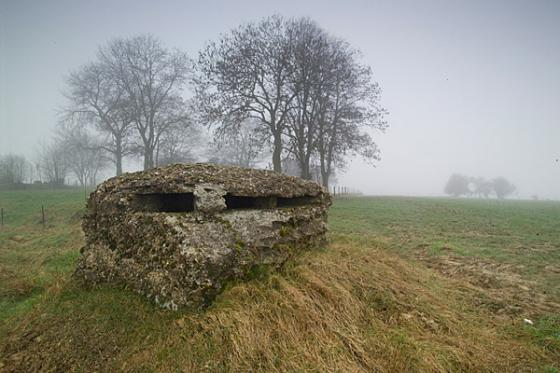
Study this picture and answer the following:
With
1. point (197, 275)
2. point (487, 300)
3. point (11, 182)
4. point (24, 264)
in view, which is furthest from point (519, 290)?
point (11, 182)

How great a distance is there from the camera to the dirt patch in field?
3.69 meters

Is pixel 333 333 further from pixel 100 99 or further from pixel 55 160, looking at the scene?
pixel 55 160

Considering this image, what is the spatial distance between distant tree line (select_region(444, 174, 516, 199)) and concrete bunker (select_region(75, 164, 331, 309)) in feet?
321

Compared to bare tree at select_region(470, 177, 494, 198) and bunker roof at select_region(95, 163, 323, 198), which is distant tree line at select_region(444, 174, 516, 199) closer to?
bare tree at select_region(470, 177, 494, 198)

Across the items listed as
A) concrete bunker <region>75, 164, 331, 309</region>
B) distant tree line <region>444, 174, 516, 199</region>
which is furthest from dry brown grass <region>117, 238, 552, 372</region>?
distant tree line <region>444, 174, 516, 199</region>

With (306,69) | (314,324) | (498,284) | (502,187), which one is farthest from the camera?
(502,187)

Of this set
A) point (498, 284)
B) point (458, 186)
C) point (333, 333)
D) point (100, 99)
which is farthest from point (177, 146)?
point (458, 186)

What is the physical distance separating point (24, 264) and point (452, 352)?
841 centimetres

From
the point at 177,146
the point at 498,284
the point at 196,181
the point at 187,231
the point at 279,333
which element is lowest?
the point at 498,284

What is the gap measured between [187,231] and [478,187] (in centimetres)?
10293

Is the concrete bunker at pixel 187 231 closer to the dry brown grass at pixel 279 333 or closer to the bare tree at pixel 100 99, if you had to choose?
the dry brown grass at pixel 279 333

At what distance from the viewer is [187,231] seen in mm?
3461

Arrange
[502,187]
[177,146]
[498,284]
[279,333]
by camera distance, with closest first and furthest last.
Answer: [279,333] < [498,284] < [177,146] < [502,187]

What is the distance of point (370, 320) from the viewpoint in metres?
3.17
